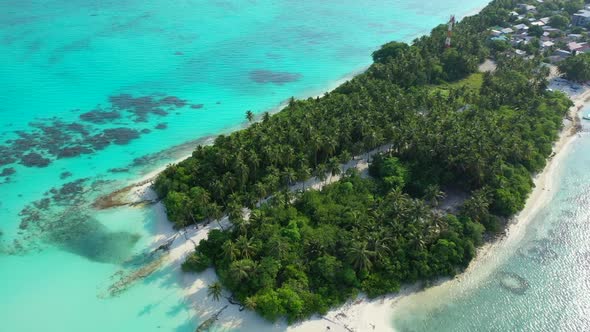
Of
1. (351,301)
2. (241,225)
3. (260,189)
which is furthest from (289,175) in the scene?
(351,301)

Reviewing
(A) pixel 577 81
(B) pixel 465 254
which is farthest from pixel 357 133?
(A) pixel 577 81

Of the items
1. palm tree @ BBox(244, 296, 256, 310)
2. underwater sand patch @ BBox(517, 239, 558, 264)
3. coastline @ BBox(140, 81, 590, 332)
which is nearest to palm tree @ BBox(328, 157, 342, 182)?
coastline @ BBox(140, 81, 590, 332)

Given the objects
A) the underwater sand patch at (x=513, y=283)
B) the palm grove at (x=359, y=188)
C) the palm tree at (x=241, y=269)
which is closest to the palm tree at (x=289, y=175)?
the palm grove at (x=359, y=188)

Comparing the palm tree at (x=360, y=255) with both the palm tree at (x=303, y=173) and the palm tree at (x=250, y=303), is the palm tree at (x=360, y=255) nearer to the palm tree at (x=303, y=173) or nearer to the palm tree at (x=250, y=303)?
the palm tree at (x=250, y=303)

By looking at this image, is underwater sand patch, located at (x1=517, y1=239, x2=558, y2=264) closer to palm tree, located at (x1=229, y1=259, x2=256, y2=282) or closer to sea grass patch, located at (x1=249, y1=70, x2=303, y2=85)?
palm tree, located at (x1=229, y1=259, x2=256, y2=282)

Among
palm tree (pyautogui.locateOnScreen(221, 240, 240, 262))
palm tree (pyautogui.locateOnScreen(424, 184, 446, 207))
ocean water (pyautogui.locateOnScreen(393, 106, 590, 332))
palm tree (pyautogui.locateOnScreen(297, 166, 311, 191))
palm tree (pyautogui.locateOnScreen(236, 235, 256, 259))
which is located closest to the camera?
ocean water (pyautogui.locateOnScreen(393, 106, 590, 332))

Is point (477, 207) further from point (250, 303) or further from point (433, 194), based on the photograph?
point (250, 303)

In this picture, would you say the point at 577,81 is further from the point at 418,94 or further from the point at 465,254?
the point at 465,254
